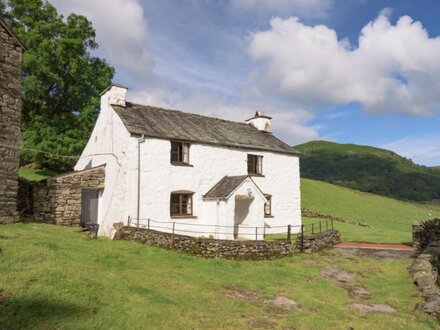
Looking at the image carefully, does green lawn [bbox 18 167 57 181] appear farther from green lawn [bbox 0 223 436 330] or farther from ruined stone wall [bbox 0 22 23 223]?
green lawn [bbox 0 223 436 330]

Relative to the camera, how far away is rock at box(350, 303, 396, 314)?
11.4 m

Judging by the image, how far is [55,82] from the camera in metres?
29.1

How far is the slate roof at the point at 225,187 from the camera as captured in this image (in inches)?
832

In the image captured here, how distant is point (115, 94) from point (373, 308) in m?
17.9

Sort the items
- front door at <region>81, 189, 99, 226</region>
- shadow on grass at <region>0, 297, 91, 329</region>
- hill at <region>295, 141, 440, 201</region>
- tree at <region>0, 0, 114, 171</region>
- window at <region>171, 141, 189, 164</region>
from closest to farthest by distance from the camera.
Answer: shadow on grass at <region>0, 297, 91, 329</region> → window at <region>171, 141, 189, 164</region> → front door at <region>81, 189, 99, 226</region> → tree at <region>0, 0, 114, 171</region> → hill at <region>295, 141, 440, 201</region>

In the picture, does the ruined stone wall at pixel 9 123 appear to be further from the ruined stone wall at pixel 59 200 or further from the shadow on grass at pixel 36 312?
the shadow on grass at pixel 36 312

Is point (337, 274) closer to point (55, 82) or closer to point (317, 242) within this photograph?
point (317, 242)

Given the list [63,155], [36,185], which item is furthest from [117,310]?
[63,155]

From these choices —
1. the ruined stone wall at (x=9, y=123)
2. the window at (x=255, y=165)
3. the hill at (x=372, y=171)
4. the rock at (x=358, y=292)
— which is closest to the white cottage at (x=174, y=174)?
the window at (x=255, y=165)

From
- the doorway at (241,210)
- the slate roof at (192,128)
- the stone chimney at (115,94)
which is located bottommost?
the doorway at (241,210)

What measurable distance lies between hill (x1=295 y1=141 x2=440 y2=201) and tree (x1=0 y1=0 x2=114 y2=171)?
241 ft

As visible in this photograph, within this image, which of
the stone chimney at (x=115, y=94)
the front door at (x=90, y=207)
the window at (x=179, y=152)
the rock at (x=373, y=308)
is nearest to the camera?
the rock at (x=373, y=308)

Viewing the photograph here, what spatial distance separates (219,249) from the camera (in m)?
16.8

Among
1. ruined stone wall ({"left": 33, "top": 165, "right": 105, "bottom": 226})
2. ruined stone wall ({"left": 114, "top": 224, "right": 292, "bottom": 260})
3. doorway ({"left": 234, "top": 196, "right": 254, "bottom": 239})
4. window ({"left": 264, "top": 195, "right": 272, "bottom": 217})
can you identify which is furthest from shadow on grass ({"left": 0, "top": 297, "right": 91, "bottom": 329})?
window ({"left": 264, "top": 195, "right": 272, "bottom": 217})
